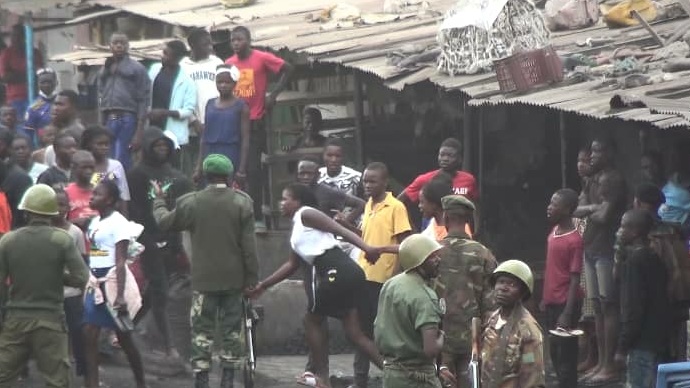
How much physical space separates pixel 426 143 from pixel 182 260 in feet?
10.8

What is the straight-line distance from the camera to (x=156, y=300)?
1540 cm

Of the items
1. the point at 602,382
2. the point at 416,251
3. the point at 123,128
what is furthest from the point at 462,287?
the point at 123,128

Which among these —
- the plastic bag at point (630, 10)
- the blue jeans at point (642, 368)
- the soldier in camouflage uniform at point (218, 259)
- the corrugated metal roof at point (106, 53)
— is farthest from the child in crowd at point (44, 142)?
the blue jeans at point (642, 368)

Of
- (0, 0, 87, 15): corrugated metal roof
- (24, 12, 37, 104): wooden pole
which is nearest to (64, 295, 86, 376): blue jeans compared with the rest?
(24, 12, 37, 104): wooden pole

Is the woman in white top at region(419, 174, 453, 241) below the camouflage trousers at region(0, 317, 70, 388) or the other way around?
the other way around

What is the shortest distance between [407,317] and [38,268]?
311 centimetres

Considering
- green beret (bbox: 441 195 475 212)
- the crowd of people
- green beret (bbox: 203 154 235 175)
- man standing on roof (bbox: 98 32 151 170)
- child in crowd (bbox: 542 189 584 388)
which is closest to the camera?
the crowd of people

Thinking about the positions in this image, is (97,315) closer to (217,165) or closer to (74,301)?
(74,301)

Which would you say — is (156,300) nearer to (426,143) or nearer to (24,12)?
(426,143)

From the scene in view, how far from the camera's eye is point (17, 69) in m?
22.8

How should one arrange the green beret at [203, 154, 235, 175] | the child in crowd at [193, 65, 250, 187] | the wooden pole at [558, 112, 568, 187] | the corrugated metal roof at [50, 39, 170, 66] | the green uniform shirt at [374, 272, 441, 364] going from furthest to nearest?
the corrugated metal roof at [50, 39, 170, 66] < the child in crowd at [193, 65, 250, 187] < the wooden pole at [558, 112, 568, 187] < the green beret at [203, 154, 235, 175] < the green uniform shirt at [374, 272, 441, 364]

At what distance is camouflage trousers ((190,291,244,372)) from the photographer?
13828 millimetres

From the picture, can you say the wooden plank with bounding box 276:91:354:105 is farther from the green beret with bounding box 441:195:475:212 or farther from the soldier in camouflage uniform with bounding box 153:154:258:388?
the green beret with bounding box 441:195:475:212

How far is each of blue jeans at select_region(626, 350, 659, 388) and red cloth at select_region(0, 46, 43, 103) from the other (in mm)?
11047
